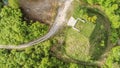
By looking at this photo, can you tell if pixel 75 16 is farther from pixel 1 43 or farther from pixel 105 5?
pixel 1 43

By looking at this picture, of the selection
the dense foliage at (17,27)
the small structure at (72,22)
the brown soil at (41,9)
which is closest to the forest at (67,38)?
the dense foliage at (17,27)

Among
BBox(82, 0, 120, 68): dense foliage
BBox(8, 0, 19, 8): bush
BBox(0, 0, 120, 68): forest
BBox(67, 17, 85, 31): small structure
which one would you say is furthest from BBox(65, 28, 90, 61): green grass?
BBox(8, 0, 19, 8): bush

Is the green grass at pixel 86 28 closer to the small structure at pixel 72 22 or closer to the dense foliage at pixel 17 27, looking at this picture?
the small structure at pixel 72 22

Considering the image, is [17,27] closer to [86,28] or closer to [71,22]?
[71,22]

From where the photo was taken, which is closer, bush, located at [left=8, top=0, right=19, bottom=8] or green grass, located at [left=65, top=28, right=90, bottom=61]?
bush, located at [left=8, top=0, right=19, bottom=8]

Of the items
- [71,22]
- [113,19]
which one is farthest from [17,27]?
[113,19]

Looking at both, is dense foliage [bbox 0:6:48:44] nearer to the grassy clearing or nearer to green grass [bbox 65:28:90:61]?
green grass [bbox 65:28:90:61]
